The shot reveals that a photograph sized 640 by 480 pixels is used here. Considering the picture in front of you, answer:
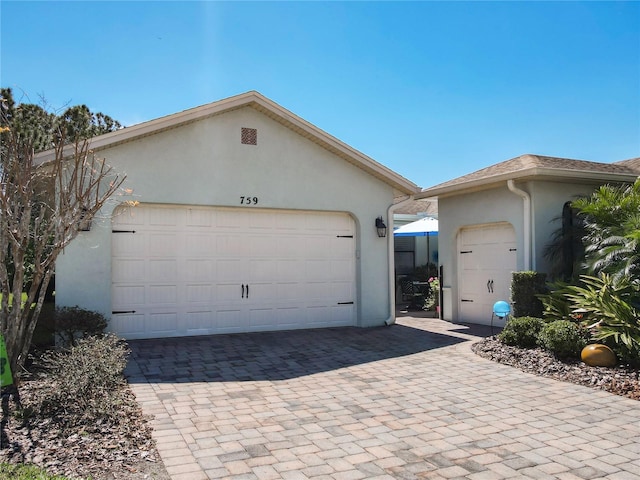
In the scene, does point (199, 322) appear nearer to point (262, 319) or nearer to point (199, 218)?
point (262, 319)

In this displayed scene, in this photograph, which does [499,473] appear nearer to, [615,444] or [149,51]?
[615,444]

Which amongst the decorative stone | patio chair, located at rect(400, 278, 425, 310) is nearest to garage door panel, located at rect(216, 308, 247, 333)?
the decorative stone

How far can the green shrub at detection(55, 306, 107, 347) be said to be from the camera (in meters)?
8.34

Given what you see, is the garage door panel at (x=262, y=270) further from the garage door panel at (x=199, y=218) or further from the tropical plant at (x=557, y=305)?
the tropical plant at (x=557, y=305)

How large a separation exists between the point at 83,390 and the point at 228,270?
5156 mm

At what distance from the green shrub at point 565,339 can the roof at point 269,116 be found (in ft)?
15.8

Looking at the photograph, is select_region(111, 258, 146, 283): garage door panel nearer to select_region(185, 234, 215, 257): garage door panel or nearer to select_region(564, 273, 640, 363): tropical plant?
select_region(185, 234, 215, 257): garage door panel

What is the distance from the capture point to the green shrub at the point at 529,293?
32.2 feet

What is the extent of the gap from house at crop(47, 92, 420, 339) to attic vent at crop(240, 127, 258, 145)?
0.02 m

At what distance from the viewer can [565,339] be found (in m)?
7.92

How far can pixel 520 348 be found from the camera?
8820 mm

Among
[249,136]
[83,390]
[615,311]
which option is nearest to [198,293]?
[249,136]

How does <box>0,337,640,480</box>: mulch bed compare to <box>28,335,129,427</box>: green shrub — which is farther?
<box>28,335,129,427</box>: green shrub

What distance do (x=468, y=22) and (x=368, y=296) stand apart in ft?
20.0
